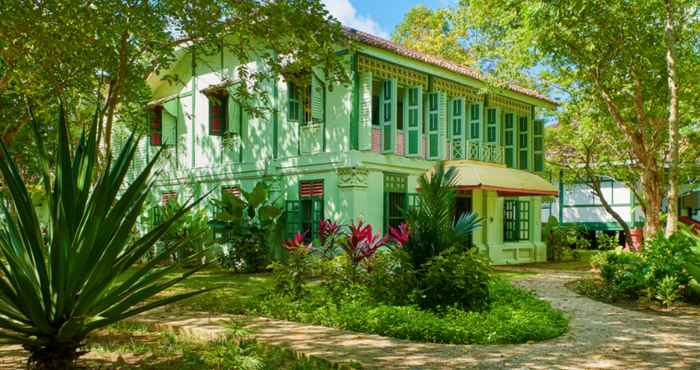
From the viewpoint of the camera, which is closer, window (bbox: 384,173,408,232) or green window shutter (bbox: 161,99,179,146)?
window (bbox: 384,173,408,232)

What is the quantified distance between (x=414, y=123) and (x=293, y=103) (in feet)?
9.71

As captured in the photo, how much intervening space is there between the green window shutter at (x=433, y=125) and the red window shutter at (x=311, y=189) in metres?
3.03

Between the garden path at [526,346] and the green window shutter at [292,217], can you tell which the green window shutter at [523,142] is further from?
the garden path at [526,346]

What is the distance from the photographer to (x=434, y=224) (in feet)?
25.5

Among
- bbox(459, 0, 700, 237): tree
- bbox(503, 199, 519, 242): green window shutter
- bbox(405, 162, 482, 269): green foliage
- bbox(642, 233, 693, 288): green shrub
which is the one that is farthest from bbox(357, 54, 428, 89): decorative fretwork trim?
bbox(642, 233, 693, 288): green shrub

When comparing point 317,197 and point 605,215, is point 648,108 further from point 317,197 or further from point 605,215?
point 605,215

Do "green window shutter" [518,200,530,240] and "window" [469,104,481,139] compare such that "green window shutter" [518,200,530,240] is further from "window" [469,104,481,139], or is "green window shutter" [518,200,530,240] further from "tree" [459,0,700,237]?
"tree" [459,0,700,237]

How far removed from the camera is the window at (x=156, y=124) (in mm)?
18672

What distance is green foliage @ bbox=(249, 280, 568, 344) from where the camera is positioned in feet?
20.3

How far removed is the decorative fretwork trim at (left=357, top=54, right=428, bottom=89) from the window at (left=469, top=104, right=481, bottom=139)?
87.1 inches

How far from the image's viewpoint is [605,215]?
2806 cm

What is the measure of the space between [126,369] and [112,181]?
1.69 metres

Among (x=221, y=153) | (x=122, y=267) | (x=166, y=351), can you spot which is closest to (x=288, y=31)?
(x=166, y=351)

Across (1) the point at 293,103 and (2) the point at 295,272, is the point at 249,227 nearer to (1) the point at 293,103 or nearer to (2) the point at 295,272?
(1) the point at 293,103
